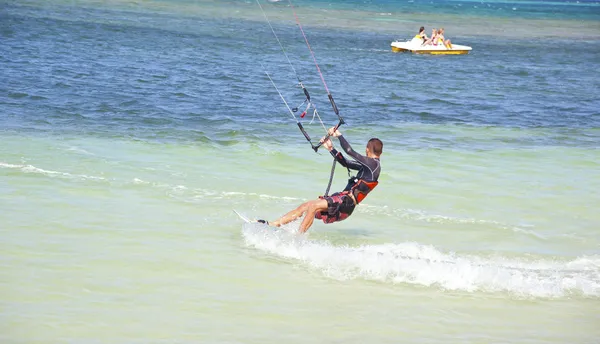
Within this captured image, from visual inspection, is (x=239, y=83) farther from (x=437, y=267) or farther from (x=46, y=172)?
(x=437, y=267)

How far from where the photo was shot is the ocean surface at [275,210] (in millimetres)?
8148

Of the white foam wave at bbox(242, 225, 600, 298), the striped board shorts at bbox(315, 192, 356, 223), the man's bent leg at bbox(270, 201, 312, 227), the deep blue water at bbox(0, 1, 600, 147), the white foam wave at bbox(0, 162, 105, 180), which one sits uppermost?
the striped board shorts at bbox(315, 192, 356, 223)

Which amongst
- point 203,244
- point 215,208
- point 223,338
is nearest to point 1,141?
point 215,208

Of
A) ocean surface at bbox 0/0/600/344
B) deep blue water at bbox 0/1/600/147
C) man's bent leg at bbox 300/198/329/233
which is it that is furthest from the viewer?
deep blue water at bbox 0/1/600/147

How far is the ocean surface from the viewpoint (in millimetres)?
8148

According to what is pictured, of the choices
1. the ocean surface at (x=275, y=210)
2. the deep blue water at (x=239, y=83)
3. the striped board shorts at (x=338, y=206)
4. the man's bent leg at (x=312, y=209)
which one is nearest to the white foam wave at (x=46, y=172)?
the ocean surface at (x=275, y=210)

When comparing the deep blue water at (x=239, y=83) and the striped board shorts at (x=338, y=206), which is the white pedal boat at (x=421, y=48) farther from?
the striped board shorts at (x=338, y=206)

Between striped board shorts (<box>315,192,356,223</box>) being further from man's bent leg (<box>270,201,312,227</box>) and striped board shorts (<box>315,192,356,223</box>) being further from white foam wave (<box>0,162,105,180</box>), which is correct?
white foam wave (<box>0,162,105,180</box>)

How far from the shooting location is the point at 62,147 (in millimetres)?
14711

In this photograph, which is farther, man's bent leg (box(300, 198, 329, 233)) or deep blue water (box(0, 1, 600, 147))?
deep blue water (box(0, 1, 600, 147))

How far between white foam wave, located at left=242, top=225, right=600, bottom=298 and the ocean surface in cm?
2

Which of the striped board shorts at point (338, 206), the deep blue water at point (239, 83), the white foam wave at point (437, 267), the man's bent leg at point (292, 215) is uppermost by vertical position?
the striped board shorts at point (338, 206)

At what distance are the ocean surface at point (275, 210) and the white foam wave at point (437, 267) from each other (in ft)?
0.08

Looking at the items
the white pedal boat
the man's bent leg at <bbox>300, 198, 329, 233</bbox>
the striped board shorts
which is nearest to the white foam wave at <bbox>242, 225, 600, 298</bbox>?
the man's bent leg at <bbox>300, 198, 329, 233</bbox>
